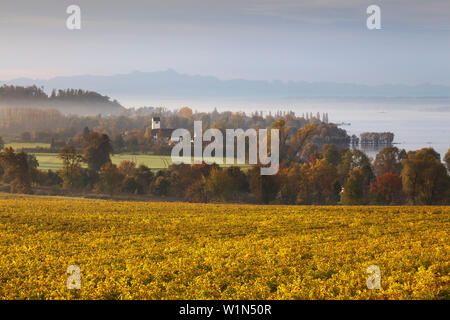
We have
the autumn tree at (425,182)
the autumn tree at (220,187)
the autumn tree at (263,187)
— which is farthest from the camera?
the autumn tree at (263,187)

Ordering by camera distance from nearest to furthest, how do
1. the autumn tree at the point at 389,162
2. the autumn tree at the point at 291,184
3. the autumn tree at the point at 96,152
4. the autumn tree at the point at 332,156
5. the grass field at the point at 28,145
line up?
the autumn tree at the point at 291,184 → the autumn tree at the point at 96,152 → the autumn tree at the point at 389,162 → the autumn tree at the point at 332,156 → the grass field at the point at 28,145

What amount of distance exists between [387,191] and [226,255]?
59.2 m

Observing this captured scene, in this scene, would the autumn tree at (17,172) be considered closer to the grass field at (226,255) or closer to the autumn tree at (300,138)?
the grass field at (226,255)

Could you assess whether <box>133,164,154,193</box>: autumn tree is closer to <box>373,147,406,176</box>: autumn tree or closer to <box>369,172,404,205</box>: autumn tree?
<box>369,172,404,205</box>: autumn tree

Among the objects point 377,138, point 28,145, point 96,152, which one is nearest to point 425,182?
point 96,152

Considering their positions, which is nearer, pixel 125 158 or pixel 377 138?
pixel 125 158

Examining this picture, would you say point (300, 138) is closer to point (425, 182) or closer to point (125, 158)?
point (425, 182)

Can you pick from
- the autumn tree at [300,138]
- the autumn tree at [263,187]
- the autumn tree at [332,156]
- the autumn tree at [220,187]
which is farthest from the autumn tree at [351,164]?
the autumn tree at [220,187]

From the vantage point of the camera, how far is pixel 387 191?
71.1 m

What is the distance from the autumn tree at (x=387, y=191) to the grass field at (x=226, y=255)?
40.5m

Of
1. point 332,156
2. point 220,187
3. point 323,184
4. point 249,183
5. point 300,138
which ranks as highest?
point 300,138

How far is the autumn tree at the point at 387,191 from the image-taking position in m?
70.0

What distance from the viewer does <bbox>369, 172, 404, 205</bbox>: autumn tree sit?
70.0m
